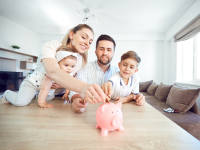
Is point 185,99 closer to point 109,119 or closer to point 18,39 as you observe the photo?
point 109,119

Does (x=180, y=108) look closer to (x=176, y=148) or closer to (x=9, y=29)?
(x=176, y=148)

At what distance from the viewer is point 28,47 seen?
17.1 ft

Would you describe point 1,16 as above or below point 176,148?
above

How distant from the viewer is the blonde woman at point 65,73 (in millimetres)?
556

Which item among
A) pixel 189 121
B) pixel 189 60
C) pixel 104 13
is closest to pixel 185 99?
pixel 189 121

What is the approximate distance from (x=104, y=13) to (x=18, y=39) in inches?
147

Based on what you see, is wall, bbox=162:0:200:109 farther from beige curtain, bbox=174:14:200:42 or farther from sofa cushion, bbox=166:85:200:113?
sofa cushion, bbox=166:85:200:113

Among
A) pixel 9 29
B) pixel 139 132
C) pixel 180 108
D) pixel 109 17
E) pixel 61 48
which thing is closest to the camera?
pixel 139 132

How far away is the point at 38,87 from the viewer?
103cm

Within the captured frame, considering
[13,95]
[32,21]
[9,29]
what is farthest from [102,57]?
[9,29]

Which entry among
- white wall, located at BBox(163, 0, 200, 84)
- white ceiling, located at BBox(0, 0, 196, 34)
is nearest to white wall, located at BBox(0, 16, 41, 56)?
white ceiling, located at BBox(0, 0, 196, 34)

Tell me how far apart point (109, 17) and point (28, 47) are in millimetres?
3937

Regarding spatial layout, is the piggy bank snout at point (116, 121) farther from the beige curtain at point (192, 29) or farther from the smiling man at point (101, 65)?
the beige curtain at point (192, 29)

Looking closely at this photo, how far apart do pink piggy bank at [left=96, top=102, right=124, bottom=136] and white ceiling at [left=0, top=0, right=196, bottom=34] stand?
10.3 ft
